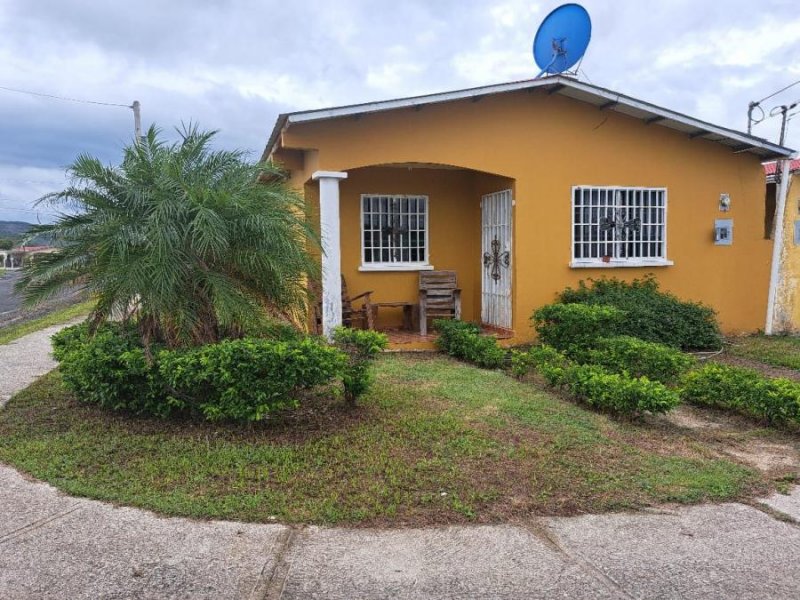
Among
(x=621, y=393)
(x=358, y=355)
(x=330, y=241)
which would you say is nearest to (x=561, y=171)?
(x=330, y=241)

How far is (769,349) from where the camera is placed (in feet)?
29.9

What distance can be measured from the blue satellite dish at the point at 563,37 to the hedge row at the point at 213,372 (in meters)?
6.14

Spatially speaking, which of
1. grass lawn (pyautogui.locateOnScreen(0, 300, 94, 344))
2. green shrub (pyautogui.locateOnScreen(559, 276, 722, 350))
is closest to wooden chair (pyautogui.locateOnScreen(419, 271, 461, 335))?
green shrub (pyautogui.locateOnScreen(559, 276, 722, 350))

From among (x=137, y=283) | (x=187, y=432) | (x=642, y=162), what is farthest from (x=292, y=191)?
(x=642, y=162)

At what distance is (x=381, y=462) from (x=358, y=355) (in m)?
1.42

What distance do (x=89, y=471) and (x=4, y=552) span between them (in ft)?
3.53

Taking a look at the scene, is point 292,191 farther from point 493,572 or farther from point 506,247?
point 506,247

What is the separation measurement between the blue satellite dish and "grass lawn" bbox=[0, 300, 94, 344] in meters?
8.81

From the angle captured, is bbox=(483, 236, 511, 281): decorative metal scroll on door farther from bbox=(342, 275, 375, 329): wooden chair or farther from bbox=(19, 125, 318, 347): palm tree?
bbox=(19, 125, 318, 347): palm tree

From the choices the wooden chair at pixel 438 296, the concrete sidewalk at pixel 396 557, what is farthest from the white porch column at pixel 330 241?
the concrete sidewalk at pixel 396 557

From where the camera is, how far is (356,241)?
1018 cm

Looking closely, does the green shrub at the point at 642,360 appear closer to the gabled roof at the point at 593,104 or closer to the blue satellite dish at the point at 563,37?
the gabled roof at the point at 593,104

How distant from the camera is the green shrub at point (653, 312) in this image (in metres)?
8.69

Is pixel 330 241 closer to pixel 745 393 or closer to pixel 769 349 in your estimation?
pixel 745 393
